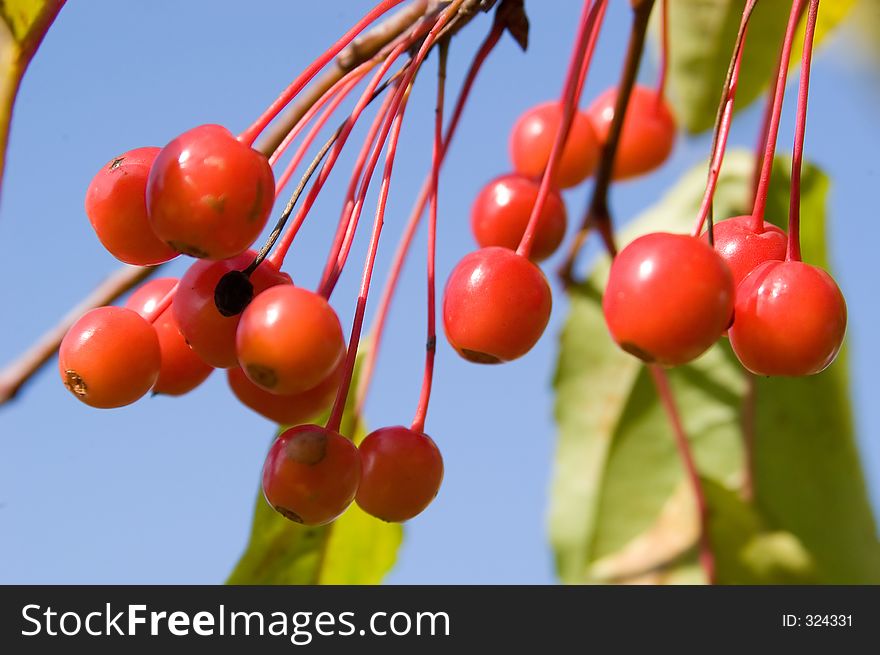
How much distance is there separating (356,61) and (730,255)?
410mm

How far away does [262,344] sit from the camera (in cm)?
83

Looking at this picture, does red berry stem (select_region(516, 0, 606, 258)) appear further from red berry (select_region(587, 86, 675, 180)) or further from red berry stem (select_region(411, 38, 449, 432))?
red berry (select_region(587, 86, 675, 180))

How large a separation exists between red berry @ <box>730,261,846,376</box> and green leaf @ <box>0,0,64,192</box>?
647mm

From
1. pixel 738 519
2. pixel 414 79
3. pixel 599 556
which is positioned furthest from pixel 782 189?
pixel 414 79

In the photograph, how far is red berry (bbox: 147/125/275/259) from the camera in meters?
0.83

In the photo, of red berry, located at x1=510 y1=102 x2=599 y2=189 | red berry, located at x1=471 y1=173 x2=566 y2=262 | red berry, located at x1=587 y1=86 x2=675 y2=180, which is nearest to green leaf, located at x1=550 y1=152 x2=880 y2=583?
red berry, located at x1=587 y1=86 x2=675 y2=180

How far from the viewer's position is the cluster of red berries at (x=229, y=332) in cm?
83

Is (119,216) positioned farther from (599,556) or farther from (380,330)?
(599,556)

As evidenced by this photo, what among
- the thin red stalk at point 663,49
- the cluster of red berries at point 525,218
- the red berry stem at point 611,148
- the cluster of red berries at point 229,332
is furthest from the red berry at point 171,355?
the thin red stalk at point 663,49

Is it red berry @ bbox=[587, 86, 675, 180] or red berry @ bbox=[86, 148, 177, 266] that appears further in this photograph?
red berry @ bbox=[587, 86, 675, 180]

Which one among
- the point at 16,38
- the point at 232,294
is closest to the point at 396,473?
the point at 232,294

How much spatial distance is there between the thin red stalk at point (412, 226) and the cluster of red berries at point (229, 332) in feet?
0.84

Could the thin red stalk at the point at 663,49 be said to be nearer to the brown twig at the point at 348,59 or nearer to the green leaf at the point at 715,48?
the green leaf at the point at 715,48

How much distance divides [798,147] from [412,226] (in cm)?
48
